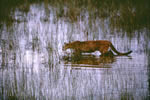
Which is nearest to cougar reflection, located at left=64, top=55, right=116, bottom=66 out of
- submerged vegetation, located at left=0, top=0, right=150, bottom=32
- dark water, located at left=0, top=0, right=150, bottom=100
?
dark water, located at left=0, top=0, right=150, bottom=100

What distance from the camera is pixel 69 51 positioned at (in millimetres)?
2049

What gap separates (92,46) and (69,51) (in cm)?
21

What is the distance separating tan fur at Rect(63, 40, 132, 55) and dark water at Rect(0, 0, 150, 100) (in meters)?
0.04

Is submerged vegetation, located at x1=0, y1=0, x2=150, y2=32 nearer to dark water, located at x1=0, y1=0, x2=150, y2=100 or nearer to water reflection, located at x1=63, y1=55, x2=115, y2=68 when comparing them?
dark water, located at x1=0, y1=0, x2=150, y2=100

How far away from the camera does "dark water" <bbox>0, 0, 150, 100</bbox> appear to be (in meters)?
2.01


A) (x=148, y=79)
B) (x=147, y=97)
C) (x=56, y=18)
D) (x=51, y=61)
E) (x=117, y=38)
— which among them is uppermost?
(x=56, y=18)

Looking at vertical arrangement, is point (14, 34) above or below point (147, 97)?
above

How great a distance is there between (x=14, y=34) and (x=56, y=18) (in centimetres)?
40

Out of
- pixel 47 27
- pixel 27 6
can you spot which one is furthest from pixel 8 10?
pixel 47 27

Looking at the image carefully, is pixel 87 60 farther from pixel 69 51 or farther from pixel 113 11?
pixel 113 11

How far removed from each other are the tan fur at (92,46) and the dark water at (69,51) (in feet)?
0.12

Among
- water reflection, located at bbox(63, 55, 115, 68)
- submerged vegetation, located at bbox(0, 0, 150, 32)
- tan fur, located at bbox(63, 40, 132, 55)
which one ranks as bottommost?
water reflection, located at bbox(63, 55, 115, 68)

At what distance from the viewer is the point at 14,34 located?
6.82 ft

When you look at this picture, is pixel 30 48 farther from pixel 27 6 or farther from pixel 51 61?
pixel 27 6
